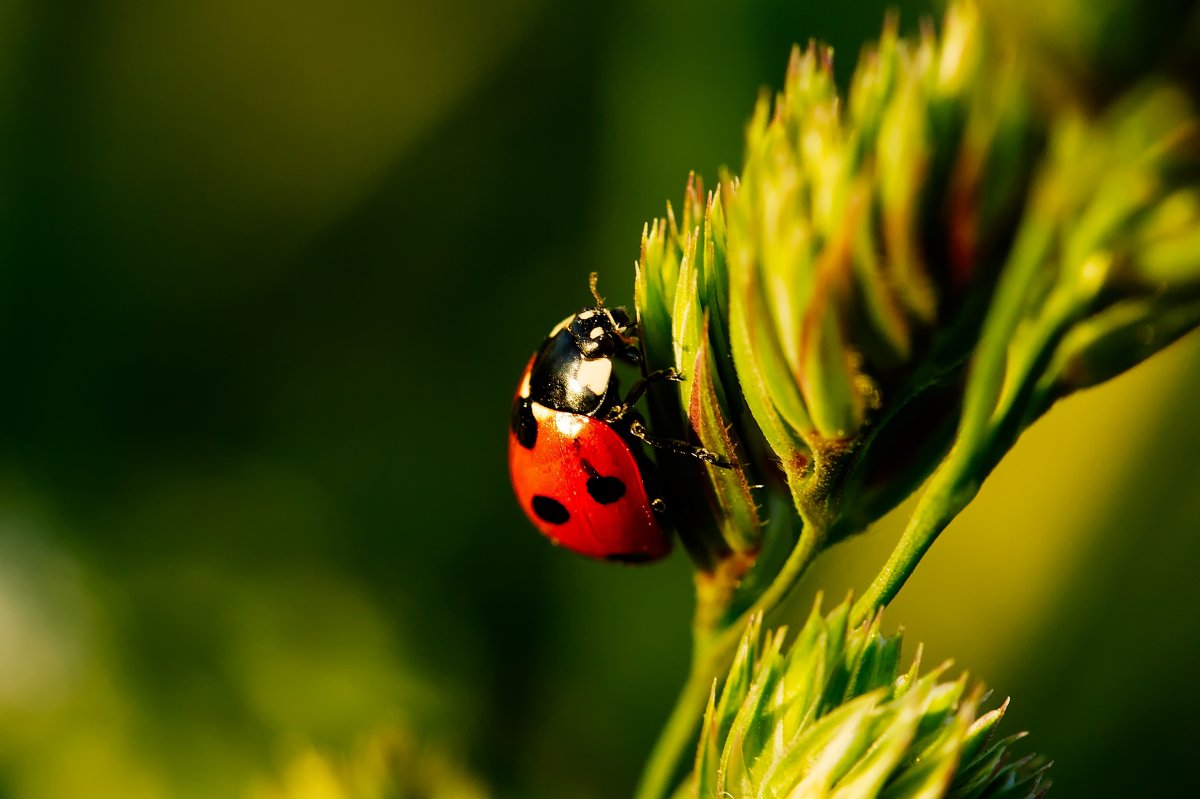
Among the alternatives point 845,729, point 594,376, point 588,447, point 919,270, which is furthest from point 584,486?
point 919,270

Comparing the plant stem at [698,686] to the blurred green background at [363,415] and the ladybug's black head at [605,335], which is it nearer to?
the ladybug's black head at [605,335]

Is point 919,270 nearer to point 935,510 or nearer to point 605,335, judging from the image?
point 935,510

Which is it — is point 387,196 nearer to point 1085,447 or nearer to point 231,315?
point 231,315

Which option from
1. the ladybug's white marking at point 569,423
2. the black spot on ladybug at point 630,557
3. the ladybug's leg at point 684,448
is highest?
the ladybug's white marking at point 569,423

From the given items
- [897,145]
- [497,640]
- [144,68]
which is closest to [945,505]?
[897,145]

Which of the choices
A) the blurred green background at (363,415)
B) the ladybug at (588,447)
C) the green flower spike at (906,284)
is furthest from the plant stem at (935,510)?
the blurred green background at (363,415)

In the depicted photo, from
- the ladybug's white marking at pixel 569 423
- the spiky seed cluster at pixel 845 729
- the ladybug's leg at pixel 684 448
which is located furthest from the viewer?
the ladybug's white marking at pixel 569 423

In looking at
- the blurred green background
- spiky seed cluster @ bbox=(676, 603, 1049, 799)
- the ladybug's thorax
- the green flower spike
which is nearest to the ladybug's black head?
the ladybug's thorax
